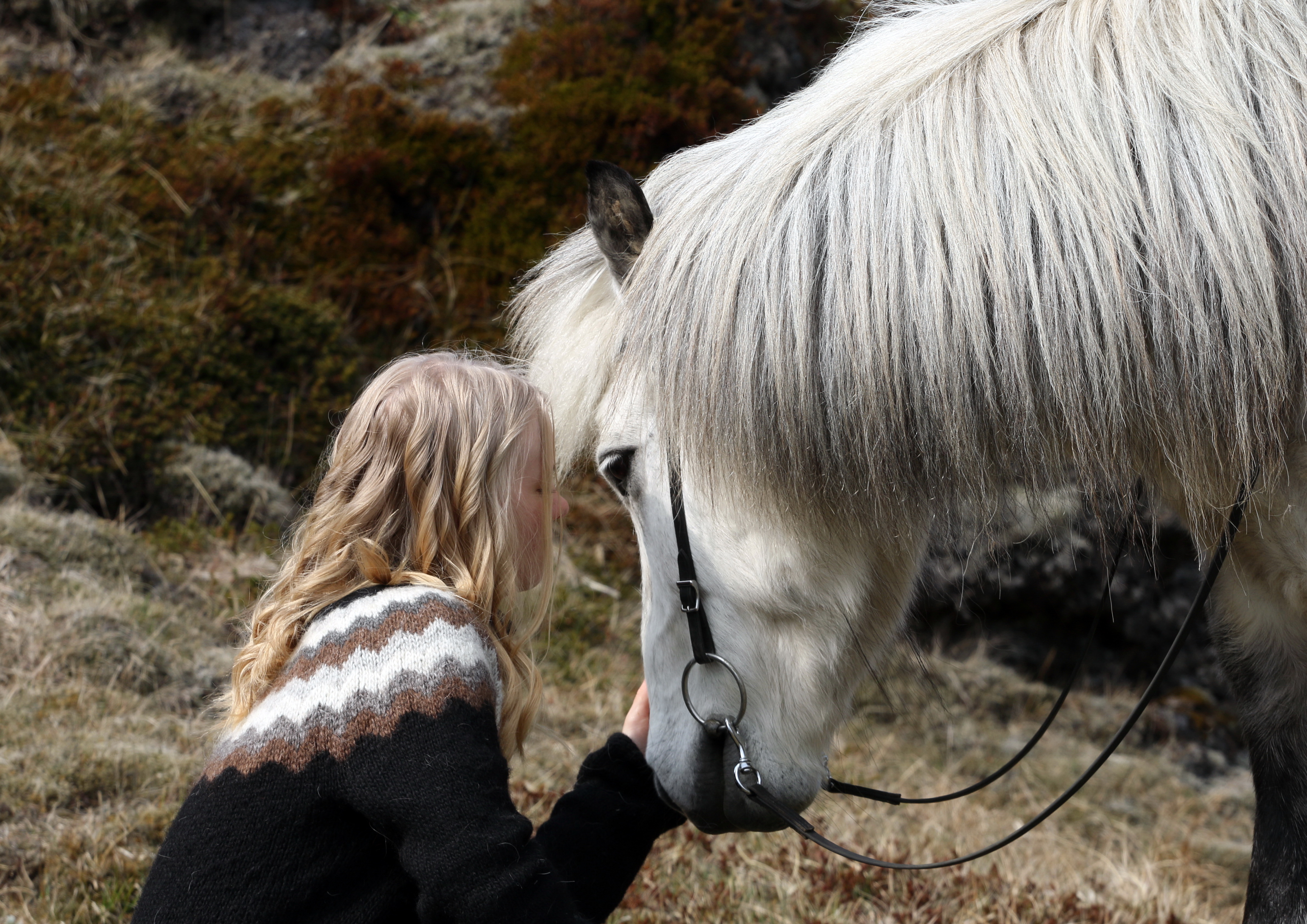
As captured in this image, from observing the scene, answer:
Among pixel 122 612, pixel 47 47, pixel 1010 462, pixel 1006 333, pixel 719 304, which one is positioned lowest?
pixel 122 612

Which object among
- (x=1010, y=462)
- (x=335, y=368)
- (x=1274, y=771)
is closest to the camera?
(x=1010, y=462)

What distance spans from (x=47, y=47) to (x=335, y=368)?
96.2 inches

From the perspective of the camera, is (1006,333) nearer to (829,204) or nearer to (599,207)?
(829,204)

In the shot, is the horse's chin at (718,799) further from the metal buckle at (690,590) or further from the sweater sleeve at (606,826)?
the metal buckle at (690,590)

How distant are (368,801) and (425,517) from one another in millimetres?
A: 398

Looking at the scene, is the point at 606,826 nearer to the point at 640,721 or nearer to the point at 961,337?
the point at 640,721

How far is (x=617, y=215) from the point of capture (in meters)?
1.55

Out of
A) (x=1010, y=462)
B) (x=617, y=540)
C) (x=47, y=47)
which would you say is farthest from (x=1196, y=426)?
(x=47, y=47)

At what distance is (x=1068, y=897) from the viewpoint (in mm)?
2438

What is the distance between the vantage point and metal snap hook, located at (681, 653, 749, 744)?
151cm

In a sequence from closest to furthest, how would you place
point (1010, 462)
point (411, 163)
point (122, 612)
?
1. point (1010, 462)
2. point (122, 612)
3. point (411, 163)

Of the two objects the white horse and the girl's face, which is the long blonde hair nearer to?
the girl's face

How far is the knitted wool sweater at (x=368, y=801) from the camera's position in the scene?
1076 mm

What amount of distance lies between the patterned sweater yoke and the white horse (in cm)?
42
